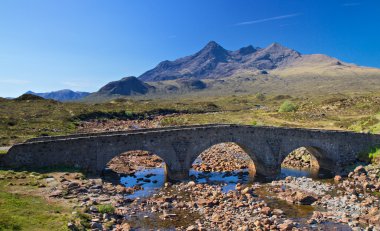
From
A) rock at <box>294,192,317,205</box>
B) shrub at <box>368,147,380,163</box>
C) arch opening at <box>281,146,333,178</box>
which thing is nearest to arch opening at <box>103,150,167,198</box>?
rock at <box>294,192,317,205</box>

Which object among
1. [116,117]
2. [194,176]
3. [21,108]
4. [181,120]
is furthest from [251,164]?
[21,108]

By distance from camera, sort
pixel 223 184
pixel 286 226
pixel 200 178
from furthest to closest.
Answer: pixel 200 178 → pixel 223 184 → pixel 286 226

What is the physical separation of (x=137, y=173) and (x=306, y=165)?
19970 millimetres

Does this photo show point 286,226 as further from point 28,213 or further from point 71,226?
point 28,213

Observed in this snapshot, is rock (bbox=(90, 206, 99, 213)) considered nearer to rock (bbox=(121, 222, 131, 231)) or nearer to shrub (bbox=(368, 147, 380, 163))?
rock (bbox=(121, 222, 131, 231))

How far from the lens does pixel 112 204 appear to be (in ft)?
78.6

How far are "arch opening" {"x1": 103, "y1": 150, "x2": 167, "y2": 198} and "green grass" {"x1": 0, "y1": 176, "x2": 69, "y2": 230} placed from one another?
8.11 meters

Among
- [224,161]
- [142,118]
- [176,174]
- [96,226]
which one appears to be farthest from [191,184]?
[142,118]

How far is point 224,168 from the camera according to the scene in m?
39.4

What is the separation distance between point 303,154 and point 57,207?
31559 mm

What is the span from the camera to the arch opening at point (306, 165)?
124 ft

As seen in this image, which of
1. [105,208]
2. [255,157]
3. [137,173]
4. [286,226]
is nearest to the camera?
[286,226]

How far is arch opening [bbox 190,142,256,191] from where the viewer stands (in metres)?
34.2

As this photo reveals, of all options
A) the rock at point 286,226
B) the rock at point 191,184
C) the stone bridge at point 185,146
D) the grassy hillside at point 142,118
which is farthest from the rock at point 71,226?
the grassy hillside at point 142,118
